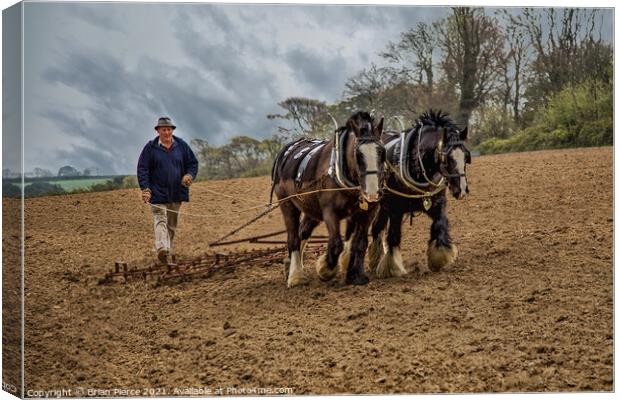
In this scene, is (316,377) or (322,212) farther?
(322,212)

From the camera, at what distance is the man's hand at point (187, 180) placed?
9.21m

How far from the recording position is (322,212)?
914cm

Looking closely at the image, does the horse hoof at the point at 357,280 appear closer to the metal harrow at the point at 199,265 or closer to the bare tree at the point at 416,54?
the metal harrow at the point at 199,265

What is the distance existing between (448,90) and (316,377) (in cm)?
318

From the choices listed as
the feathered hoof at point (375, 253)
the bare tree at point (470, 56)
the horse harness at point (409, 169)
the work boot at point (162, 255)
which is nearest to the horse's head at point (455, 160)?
the horse harness at point (409, 169)

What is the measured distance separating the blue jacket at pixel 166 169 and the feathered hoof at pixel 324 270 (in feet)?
4.71

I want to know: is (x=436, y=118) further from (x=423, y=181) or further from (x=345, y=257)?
(x=345, y=257)

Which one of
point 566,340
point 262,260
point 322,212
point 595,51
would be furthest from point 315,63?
point 566,340

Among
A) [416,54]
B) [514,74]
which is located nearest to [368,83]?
[416,54]

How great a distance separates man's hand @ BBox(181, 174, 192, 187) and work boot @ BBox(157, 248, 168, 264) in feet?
2.19

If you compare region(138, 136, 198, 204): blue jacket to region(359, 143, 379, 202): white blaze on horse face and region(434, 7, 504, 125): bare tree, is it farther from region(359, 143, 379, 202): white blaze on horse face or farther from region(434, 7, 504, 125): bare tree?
region(434, 7, 504, 125): bare tree

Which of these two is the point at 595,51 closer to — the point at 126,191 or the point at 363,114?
the point at 363,114

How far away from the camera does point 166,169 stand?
9164 mm

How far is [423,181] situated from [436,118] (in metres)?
0.63
